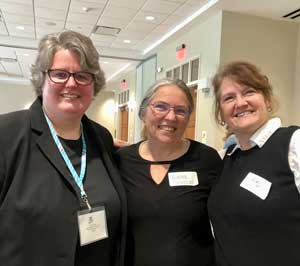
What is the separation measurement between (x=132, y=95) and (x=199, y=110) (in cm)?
590

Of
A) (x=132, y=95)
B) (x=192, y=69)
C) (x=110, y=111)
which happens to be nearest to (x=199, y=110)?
(x=192, y=69)

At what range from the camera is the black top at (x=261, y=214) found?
1.34 m

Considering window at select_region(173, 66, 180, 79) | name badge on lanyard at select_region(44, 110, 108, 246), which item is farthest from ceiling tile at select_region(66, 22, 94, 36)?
name badge on lanyard at select_region(44, 110, 108, 246)

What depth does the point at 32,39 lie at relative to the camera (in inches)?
345

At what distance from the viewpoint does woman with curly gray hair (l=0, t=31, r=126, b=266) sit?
130 cm

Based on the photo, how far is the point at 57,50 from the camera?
4.71 feet

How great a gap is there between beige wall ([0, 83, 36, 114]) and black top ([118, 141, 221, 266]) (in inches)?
610

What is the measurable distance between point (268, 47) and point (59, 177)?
5509 mm

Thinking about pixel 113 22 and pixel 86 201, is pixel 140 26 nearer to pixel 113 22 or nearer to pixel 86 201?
pixel 113 22

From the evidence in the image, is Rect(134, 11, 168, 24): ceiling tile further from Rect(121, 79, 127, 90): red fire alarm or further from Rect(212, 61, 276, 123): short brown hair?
Rect(121, 79, 127, 90): red fire alarm

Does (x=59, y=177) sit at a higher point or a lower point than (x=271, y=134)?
lower

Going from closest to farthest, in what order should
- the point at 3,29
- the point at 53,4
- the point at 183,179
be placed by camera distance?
the point at 183,179 → the point at 53,4 → the point at 3,29

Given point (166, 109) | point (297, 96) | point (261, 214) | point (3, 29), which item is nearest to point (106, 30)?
point (3, 29)

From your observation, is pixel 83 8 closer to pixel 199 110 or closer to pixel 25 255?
pixel 199 110
